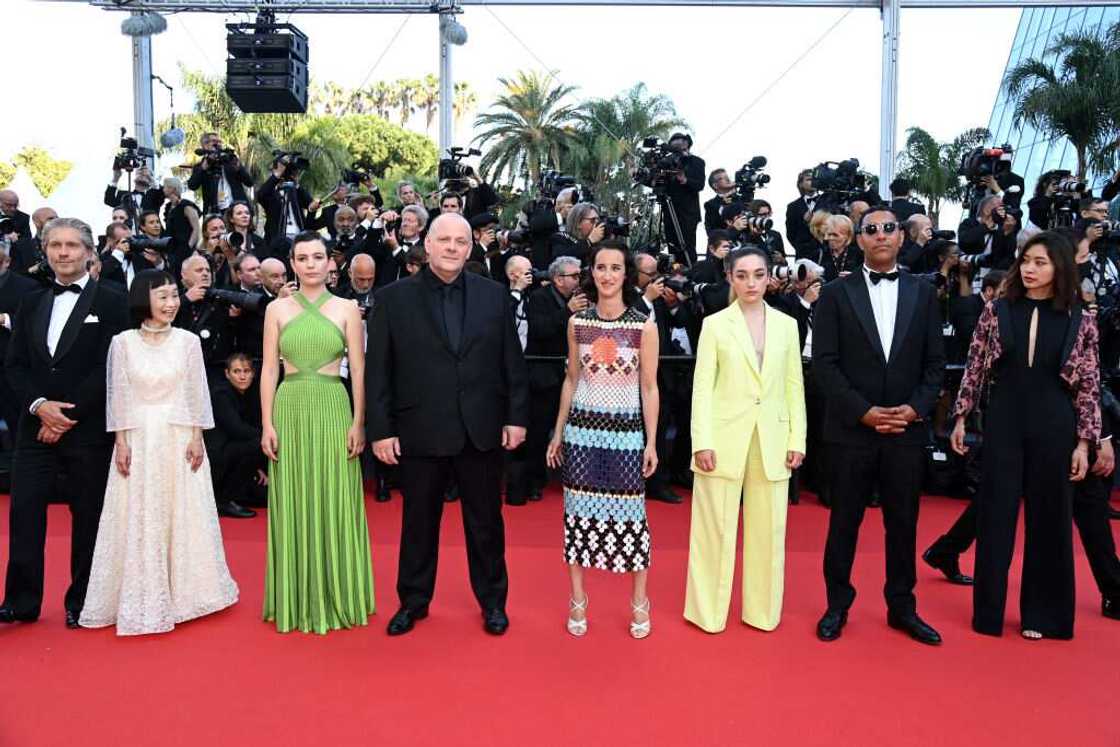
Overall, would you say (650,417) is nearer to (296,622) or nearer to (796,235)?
(296,622)

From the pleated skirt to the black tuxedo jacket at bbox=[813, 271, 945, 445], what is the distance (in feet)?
6.88

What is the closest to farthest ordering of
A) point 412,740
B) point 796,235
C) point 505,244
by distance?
point 412,740
point 505,244
point 796,235

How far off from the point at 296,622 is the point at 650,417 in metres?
1.71

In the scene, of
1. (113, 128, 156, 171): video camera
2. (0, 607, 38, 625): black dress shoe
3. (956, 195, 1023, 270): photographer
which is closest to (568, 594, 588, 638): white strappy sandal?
(0, 607, 38, 625): black dress shoe

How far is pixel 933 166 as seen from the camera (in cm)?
2314

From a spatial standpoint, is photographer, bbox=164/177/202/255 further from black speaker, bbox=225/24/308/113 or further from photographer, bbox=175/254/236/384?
black speaker, bbox=225/24/308/113

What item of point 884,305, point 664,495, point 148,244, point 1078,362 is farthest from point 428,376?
point 148,244

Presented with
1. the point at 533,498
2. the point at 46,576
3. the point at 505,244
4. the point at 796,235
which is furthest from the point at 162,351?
the point at 796,235

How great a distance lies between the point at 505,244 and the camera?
309 inches

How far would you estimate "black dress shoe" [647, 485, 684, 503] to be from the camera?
6.49 metres

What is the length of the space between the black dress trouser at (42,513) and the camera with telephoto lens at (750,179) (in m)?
5.82

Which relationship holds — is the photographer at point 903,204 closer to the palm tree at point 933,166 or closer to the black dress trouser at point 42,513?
the black dress trouser at point 42,513

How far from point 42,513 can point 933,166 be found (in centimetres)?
2284

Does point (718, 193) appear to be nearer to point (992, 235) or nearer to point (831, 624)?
point (992, 235)
